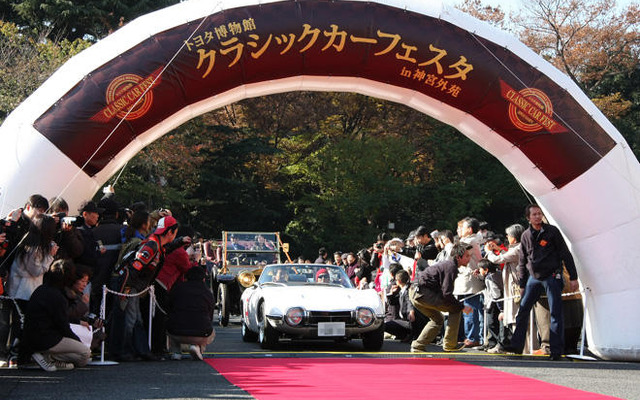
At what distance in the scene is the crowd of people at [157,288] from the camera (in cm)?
995

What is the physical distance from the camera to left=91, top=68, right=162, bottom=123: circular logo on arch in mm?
12234

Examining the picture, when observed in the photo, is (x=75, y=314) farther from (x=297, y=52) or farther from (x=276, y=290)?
(x=297, y=52)

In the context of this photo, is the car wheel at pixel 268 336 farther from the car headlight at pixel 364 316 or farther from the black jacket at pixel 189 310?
the black jacket at pixel 189 310

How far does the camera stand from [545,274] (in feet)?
39.4

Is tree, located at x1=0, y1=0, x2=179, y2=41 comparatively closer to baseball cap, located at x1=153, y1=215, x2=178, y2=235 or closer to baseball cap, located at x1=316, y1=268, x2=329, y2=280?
baseball cap, located at x1=316, y1=268, x2=329, y2=280

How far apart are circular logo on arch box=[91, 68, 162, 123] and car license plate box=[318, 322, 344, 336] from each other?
3.95 m

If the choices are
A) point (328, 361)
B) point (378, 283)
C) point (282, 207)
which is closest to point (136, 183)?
point (282, 207)

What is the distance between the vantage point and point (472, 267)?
14.0 m

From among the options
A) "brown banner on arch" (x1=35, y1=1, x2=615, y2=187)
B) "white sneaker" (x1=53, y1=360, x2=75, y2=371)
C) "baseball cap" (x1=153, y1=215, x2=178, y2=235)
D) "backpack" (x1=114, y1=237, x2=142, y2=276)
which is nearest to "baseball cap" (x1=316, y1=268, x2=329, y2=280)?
"brown banner on arch" (x1=35, y1=1, x2=615, y2=187)

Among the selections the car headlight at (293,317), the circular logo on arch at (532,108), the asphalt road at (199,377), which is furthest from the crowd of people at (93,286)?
the circular logo on arch at (532,108)

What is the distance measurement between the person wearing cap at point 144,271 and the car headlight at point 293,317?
2.14 m

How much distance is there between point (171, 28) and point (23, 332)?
4935mm

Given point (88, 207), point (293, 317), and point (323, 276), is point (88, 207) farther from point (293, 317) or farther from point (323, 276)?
point (323, 276)

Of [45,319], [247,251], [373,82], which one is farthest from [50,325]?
[247,251]
